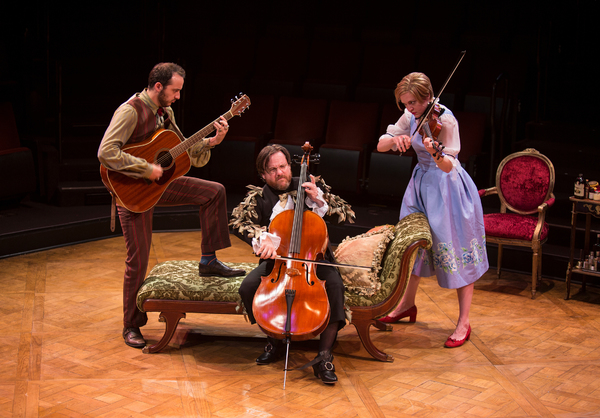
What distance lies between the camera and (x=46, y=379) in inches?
112

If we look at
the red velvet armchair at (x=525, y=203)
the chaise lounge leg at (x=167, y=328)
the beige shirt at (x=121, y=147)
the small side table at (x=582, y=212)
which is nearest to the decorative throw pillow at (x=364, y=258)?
the chaise lounge leg at (x=167, y=328)

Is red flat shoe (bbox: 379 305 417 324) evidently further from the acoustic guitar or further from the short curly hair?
the acoustic guitar

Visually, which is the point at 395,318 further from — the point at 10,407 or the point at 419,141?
the point at 10,407

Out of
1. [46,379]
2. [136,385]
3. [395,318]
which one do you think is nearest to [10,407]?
[46,379]

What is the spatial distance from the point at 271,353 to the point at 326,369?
0.32 m

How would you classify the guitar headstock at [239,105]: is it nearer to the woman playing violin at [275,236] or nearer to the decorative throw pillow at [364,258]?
the woman playing violin at [275,236]

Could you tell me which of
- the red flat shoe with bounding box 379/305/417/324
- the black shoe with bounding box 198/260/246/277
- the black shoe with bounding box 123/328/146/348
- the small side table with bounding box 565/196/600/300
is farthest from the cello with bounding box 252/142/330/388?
the small side table with bounding box 565/196/600/300

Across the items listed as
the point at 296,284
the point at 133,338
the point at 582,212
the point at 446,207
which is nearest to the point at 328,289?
the point at 296,284

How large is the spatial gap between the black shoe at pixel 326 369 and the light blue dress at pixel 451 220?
726 millimetres

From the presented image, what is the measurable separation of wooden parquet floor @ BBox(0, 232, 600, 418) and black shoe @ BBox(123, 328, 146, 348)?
5 centimetres

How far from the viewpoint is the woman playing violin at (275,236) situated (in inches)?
113

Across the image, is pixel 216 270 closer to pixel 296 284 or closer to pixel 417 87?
pixel 296 284

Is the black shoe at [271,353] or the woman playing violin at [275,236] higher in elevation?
the woman playing violin at [275,236]

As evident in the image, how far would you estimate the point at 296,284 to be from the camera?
2701 mm
